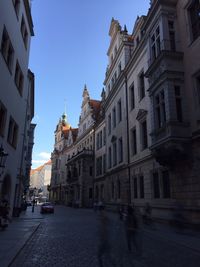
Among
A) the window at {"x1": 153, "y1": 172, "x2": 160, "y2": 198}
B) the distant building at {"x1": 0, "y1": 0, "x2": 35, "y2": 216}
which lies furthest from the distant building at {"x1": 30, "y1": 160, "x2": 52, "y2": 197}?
the window at {"x1": 153, "y1": 172, "x2": 160, "y2": 198}

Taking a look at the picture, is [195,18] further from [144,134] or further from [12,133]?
[12,133]

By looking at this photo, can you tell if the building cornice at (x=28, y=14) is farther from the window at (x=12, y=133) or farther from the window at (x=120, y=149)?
the window at (x=120, y=149)

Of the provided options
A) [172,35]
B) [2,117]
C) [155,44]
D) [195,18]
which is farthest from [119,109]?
[2,117]

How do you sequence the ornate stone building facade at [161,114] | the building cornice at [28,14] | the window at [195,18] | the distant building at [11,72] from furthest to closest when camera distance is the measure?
the building cornice at [28,14] → the window at [195,18] → the ornate stone building facade at [161,114] → the distant building at [11,72]

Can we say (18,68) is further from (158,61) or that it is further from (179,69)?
(179,69)

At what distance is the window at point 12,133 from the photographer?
59.8ft

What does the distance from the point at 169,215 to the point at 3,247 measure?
443 inches

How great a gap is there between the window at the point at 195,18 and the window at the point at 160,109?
410 centimetres

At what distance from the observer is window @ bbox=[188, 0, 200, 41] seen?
53.9 ft

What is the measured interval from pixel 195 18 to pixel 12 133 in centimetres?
1440

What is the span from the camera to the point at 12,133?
18938 mm

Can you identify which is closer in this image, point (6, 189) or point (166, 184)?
point (166, 184)

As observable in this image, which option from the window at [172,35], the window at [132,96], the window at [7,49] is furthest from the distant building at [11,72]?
the window at [132,96]

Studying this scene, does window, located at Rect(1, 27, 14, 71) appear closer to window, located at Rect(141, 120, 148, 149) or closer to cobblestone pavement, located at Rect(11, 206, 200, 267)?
cobblestone pavement, located at Rect(11, 206, 200, 267)
